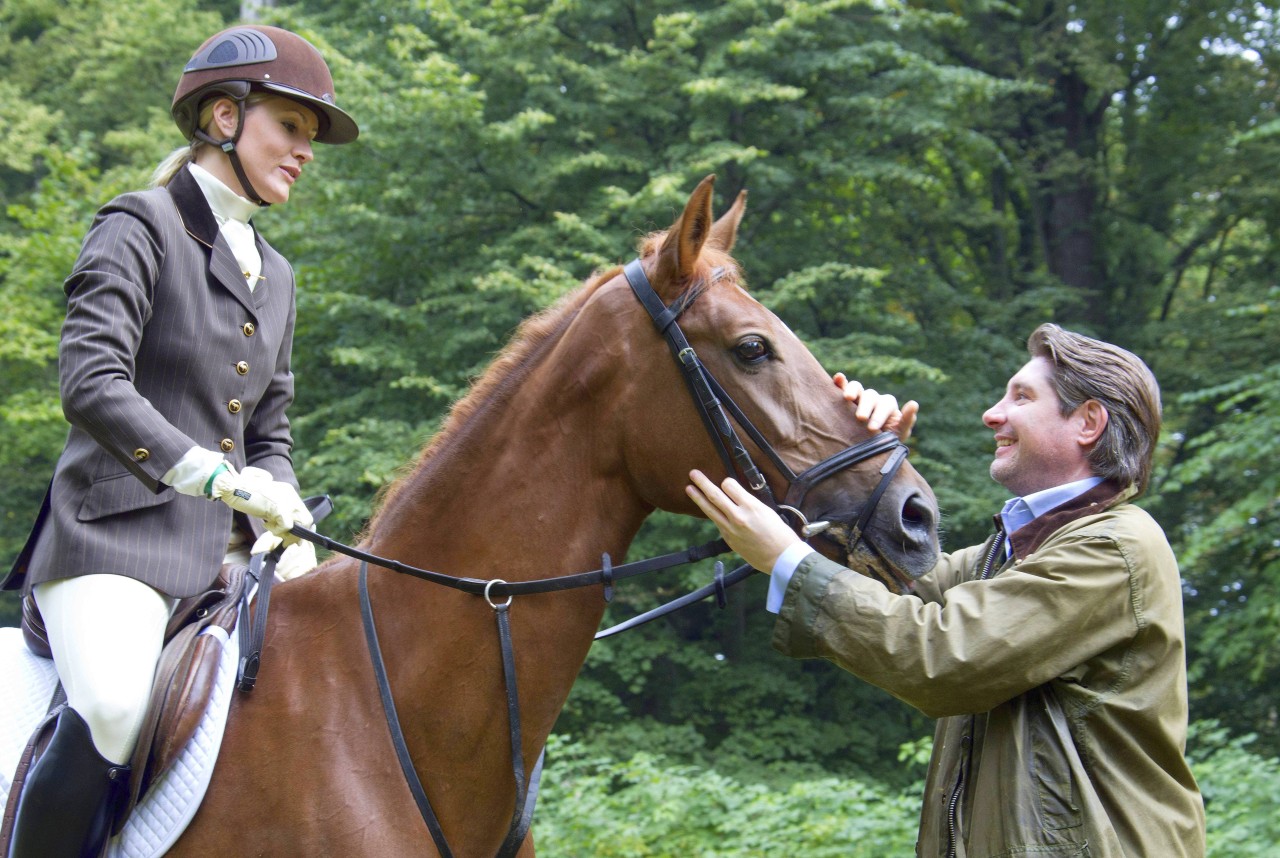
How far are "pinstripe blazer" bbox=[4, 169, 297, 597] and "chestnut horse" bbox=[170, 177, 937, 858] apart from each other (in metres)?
0.37

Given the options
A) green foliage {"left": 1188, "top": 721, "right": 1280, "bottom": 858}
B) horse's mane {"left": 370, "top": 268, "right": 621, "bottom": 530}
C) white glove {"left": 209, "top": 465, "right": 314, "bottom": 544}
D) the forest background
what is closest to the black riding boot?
white glove {"left": 209, "top": 465, "right": 314, "bottom": 544}

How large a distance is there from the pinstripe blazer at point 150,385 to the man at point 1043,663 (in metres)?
1.24

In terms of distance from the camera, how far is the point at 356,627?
256 centimetres

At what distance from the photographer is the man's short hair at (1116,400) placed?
2.54 metres

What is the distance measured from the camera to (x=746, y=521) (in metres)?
2.36

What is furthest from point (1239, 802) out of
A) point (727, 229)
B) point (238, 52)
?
point (238, 52)

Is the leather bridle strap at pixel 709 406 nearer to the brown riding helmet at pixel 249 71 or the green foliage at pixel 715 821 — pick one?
the brown riding helmet at pixel 249 71

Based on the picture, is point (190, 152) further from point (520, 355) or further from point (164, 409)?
point (520, 355)

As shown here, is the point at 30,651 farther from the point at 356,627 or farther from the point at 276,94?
the point at 276,94

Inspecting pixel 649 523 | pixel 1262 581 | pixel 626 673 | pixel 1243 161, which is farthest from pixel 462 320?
pixel 1243 161

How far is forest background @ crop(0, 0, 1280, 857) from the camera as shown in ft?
32.9

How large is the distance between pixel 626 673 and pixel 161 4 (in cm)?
1137

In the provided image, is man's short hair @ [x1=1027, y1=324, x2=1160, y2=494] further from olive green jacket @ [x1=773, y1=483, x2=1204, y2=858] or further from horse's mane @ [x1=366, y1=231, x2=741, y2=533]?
horse's mane @ [x1=366, y1=231, x2=741, y2=533]

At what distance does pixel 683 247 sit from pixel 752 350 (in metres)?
0.28
